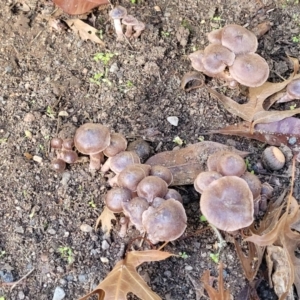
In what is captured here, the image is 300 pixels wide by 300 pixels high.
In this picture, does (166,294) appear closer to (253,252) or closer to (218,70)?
(253,252)

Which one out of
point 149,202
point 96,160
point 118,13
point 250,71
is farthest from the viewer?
point 118,13

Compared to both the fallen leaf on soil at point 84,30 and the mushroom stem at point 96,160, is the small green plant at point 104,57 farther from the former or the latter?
the mushroom stem at point 96,160

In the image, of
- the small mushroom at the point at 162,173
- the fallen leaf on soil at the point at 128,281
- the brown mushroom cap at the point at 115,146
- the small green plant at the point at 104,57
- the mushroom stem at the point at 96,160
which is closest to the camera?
the fallen leaf on soil at the point at 128,281

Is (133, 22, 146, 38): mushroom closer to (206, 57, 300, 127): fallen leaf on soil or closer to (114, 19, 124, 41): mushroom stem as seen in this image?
(114, 19, 124, 41): mushroom stem

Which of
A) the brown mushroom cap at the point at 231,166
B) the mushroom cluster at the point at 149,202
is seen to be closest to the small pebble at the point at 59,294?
the mushroom cluster at the point at 149,202

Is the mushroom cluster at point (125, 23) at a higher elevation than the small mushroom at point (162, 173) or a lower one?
higher

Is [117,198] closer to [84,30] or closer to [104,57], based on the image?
[104,57]

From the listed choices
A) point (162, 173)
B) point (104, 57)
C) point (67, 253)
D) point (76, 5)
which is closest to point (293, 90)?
point (162, 173)
